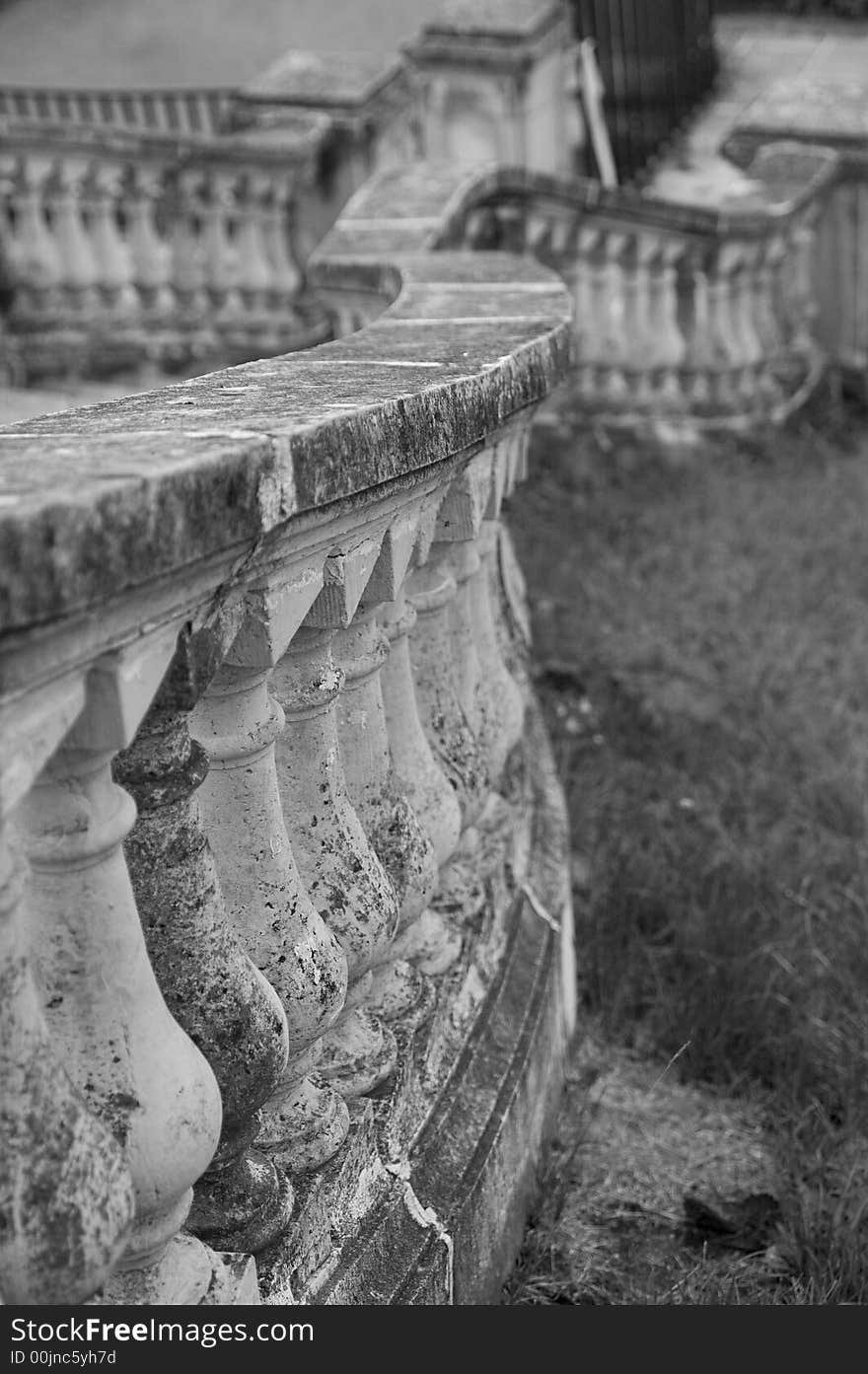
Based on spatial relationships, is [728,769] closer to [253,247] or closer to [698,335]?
[698,335]

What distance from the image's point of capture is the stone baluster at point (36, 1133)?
145 centimetres

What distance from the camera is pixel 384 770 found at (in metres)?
2.38

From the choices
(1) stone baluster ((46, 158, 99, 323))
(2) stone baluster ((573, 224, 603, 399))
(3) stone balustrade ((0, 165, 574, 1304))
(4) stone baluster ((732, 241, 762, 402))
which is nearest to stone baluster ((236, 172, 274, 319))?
(1) stone baluster ((46, 158, 99, 323))

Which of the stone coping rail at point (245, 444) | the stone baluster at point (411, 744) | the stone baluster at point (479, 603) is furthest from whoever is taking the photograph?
the stone baluster at point (479, 603)

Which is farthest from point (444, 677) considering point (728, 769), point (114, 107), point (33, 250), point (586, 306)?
point (114, 107)

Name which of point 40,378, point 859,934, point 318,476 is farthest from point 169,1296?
point 40,378

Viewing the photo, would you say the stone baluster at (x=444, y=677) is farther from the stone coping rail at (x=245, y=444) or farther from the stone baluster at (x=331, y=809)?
the stone baluster at (x=331, y=809)

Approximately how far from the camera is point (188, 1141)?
1724 millimetres

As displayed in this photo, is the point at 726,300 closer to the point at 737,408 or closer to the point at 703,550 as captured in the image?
the point at 737,408

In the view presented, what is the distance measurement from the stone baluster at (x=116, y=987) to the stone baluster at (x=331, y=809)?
0.42m

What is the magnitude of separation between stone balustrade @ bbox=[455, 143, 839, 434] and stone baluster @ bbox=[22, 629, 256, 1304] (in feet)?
17.2

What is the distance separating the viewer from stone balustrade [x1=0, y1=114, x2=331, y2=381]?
735 cm

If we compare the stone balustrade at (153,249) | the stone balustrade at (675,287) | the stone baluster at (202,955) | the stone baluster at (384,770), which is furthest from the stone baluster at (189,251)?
the stone baluster at (202,955)

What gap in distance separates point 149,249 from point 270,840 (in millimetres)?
5976
